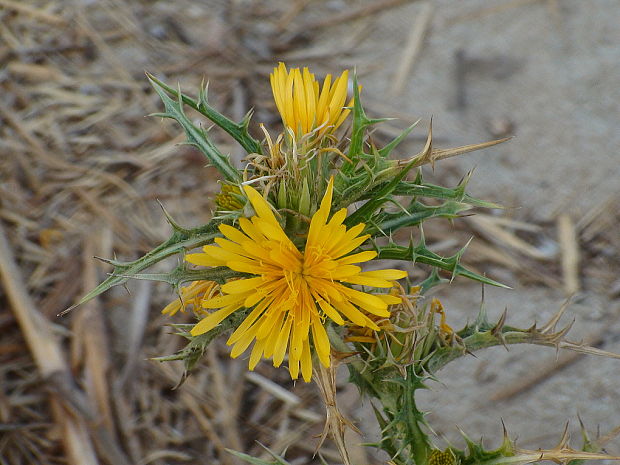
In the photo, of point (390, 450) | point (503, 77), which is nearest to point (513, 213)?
point (503, 77)

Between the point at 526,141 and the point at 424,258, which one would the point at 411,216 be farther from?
Result: the point at 526,141

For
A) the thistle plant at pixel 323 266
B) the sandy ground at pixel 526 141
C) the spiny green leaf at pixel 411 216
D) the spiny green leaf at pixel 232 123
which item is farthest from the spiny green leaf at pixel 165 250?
the sandy ground at pixel 526 141

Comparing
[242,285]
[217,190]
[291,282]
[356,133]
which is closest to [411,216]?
[356,133]

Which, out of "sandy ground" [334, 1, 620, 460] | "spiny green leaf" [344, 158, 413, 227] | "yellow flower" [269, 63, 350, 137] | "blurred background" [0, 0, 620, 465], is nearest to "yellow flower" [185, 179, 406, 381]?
"spiny green leaf" [344, 158, 413, 227]

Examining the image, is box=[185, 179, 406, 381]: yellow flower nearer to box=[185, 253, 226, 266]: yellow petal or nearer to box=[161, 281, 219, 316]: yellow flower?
box=[185, 253, 226, 266]: yellow petal

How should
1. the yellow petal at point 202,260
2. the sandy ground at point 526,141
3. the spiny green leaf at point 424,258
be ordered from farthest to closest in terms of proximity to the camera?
the sandy ground at point 526,141 < the spiny green leaf at point 424,258 < the yellow petal at point 202,260

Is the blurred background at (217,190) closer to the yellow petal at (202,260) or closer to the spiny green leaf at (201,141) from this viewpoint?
the spiny green leaf at (201,141)
